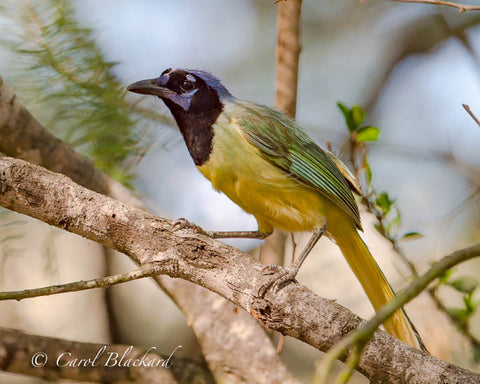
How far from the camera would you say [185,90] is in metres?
2.73

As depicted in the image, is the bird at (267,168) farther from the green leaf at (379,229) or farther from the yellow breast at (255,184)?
the green leaf at (379,229)

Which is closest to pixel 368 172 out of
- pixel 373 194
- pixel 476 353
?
pixel 373 194

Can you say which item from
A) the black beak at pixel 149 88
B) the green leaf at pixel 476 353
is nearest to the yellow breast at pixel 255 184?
the black beak at pixel 149 88

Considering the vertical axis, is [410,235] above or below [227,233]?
above

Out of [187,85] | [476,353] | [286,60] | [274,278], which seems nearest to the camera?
[274,278]

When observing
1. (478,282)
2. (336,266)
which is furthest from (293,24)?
(336,266)

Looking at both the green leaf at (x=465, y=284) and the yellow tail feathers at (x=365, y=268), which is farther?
the yellow tail feathers at (x=365, y=268)

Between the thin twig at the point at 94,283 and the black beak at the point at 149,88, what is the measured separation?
1019 mm

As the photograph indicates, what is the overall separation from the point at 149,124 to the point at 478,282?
5.96 feet

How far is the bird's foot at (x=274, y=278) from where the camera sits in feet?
6.15

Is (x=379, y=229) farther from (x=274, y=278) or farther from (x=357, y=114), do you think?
(x=274, y=278)

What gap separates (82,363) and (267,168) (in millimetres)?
1301

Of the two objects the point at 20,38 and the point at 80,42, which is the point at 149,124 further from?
the point at 20,38

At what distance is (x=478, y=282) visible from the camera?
2396 millimetres
